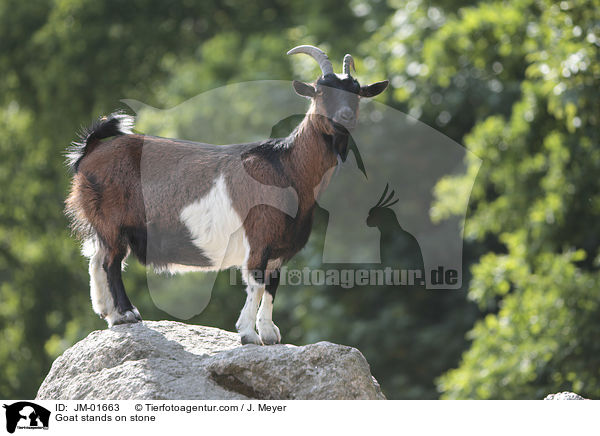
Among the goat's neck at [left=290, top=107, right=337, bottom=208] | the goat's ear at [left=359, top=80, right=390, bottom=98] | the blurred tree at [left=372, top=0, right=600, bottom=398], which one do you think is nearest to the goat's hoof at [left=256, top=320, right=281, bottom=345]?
the goat's neck at [left=290, top=107, right=337, bottom=208]

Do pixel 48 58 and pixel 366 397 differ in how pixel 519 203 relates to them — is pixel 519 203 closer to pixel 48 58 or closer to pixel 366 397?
pixel 366 397

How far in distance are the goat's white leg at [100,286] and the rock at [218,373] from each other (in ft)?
1.15

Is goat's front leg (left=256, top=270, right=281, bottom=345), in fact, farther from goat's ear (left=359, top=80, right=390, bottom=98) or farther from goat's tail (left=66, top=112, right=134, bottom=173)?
goat's tail (left=66, top=112, right=134, bottom=173)

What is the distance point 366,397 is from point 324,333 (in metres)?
9.85

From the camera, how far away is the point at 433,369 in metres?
17.0

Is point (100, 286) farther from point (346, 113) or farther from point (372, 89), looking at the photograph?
point (372, 89)

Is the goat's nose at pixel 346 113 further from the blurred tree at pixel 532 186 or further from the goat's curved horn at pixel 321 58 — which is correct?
the blurred tree at pixel 532 186

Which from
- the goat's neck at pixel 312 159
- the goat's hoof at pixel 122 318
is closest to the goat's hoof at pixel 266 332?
the goat's neck at pixel 312 159

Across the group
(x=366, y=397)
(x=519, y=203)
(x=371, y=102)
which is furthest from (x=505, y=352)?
(x=366, y=397)

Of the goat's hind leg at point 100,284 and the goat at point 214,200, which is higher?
the goat at point 214,200

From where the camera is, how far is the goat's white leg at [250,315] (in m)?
6.84

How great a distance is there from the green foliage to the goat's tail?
5.73 m
